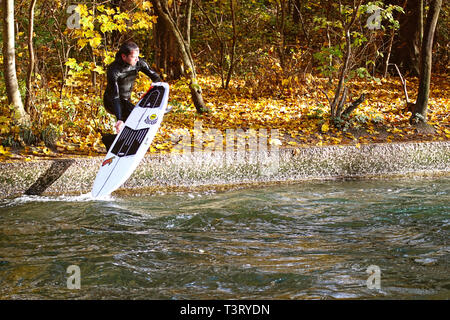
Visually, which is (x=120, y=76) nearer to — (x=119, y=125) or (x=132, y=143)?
(x=119, y=125)

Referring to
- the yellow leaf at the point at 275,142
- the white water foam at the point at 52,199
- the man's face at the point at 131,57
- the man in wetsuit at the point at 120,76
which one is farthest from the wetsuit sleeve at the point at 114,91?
the yellow leaf at the point at 275,142

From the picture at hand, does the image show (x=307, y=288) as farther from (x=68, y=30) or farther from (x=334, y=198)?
(x=68, y=30)

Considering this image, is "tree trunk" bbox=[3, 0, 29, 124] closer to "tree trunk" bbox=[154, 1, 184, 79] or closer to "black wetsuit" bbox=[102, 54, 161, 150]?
"black wetsuit" bbox=[102, 54, 161, 150]

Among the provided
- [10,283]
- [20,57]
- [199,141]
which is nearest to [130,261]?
[10,283]

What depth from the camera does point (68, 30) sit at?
8594mm


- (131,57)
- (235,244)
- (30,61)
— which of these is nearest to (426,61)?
(131,57)

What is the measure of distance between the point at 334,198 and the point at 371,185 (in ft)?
3.52

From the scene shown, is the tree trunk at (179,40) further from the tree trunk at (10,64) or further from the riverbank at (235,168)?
the tree trunk at (10,64)

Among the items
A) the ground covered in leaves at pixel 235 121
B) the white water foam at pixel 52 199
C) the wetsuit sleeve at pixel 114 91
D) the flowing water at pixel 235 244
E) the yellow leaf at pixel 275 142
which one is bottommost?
the white water foam at pixel 52 199

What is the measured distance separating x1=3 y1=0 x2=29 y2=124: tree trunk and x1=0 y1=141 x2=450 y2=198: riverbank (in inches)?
Answer: 47.9

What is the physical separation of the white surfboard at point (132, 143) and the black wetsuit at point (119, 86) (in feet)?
0.60

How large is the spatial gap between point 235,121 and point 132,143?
3.34 m

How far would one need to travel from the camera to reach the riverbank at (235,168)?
24.8 ft

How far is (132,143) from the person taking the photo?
7430 mm
